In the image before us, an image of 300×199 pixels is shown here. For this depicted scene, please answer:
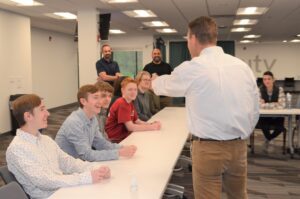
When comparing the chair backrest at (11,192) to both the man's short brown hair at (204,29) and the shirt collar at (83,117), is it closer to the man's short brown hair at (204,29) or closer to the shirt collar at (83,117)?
the shirt collar at (83,117)

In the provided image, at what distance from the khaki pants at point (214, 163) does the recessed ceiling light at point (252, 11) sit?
621 cm

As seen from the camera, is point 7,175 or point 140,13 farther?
point 140,13

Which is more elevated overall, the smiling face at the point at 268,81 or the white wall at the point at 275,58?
the white wall at the point at 275,58

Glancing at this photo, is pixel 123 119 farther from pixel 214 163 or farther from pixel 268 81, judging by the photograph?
pixel 268 81

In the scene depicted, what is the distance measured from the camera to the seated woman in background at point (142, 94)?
5145 mm

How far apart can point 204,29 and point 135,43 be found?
12.2 meters

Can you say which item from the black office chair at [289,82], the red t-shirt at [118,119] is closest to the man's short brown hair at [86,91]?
the red t-shirt at [118,119]

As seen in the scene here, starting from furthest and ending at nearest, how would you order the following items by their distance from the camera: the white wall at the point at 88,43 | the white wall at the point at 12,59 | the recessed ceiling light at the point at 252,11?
the recessed ceiling light at the point at 252,11 < the white wall at the point at 12,59 < the white wall at the point at 88,43

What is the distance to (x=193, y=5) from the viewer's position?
741cm

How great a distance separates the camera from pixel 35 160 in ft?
7.01

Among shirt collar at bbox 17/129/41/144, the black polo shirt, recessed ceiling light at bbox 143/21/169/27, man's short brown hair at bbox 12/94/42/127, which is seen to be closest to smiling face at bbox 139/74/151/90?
the black polo shirt

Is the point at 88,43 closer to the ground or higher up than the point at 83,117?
higher up

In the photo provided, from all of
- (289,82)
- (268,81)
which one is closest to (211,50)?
(268,81)

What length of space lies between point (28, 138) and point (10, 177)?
0.79 ft
